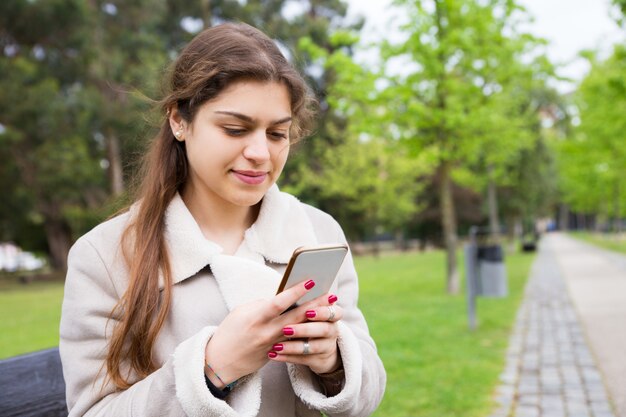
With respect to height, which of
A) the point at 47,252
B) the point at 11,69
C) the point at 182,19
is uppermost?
the point at 182,19

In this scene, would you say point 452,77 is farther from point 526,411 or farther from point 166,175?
point 166,175

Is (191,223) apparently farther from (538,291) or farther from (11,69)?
(11,69)

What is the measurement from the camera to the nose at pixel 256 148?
1536 mm

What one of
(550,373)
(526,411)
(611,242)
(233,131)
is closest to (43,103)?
(550,373)

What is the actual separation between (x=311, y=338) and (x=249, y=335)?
0.15m

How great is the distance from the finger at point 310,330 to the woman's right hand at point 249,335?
1 cm

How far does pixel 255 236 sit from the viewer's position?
1733 mm

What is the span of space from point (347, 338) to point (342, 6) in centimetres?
3337

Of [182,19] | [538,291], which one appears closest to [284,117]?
[538,291]

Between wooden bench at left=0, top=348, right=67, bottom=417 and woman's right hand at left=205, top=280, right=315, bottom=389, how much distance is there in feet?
2.33

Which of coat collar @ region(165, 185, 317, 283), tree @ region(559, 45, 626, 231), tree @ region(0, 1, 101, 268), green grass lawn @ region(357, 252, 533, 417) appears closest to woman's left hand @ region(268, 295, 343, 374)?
coat collar @ region(165, 185, 317, 283)

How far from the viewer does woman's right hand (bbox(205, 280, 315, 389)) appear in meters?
1.27

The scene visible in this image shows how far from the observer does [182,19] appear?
27.6m

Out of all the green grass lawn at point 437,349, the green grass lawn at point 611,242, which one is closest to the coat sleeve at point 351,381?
the green grass lawn at point 437,349
